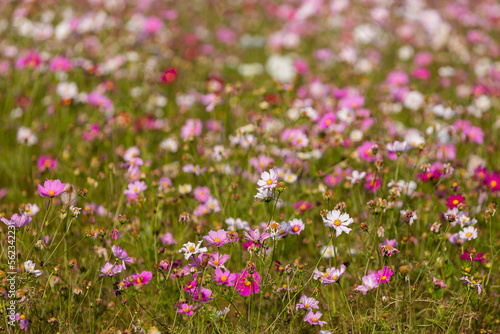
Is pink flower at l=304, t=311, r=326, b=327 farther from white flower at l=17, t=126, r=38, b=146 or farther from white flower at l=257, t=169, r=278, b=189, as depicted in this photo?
white flower at l=17, t=126, r=38, b=146

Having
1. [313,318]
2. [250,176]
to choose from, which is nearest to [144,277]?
[313,318]

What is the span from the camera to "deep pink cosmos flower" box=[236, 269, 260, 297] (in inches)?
60.8

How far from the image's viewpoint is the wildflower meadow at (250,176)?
1.62 metres

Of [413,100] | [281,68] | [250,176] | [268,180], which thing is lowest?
[281,68]

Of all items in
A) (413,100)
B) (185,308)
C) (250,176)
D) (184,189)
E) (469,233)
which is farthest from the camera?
(413,100)

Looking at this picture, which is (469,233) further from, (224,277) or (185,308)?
(185,308)

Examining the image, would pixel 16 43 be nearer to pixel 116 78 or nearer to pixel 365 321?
pixel 116 78

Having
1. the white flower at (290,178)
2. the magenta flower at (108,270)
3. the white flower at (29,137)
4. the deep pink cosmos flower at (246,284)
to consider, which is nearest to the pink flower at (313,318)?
the deep pink cosmos flower at (246,284)

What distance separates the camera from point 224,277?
159 centimetres

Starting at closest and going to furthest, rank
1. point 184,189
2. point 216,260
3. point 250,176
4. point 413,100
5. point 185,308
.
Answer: point 185,308, point 216,260, point 184,189, point 250,176, point 413,100

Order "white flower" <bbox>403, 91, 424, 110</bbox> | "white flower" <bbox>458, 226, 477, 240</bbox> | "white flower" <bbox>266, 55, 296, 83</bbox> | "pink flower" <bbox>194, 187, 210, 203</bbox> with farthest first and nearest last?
"white flower" <bbox>266, 55, 296, 83</bbox>
"white flower" <bbox>403, 91, 424, 110</bbox>
"pink flower" <bbox>194, 187, 210, 203</bbox>
"white flower" <bbox>458, 226, 477, 240</bbox>

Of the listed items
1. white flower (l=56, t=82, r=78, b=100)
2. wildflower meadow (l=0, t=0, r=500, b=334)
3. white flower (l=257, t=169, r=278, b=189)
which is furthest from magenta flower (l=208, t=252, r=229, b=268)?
white flower (l=56, t=82, r=78, b=100)

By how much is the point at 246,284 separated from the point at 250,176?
1002mm

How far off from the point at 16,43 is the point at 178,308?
3.24 meters
